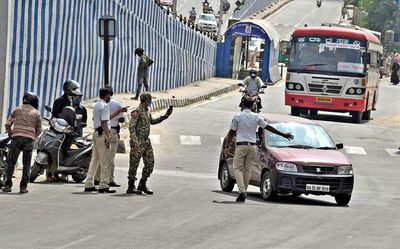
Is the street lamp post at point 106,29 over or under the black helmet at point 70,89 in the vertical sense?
over

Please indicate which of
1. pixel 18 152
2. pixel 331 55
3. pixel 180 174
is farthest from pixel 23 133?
pixel 331 55

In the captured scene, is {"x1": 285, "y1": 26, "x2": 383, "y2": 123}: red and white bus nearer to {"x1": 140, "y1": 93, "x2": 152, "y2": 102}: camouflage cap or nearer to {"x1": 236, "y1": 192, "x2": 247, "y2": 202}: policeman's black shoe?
{"x1": 236, "y1": 192, "x2": 247, "y2": 202}: policeman's black shoe

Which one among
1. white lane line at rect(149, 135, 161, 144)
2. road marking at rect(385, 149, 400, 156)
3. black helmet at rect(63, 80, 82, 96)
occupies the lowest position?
road marking at rect(385, 149, 400, 156)

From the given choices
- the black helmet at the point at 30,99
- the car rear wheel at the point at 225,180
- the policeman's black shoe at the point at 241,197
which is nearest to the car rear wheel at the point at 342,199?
the policeman's black shoe at the point at 241,197

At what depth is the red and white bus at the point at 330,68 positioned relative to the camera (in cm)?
4178

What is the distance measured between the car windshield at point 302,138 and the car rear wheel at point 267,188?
66cm

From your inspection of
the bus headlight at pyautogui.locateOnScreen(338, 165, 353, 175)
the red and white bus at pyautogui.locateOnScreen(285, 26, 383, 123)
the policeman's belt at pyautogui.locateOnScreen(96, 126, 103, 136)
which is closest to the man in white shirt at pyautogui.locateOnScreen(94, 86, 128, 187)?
the policeman's belt at pyautogui.locateOnScreen(96, 126, 103, 136)

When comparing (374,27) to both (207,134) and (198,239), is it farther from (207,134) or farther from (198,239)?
(198,239)

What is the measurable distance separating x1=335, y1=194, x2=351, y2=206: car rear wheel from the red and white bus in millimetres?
21072

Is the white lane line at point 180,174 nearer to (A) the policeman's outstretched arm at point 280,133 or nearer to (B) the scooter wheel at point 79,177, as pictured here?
(B) the scooter wheel at point 79,177

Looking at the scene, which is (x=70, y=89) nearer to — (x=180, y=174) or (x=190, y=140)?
(x=180, y=174)

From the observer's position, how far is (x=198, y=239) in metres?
14.1

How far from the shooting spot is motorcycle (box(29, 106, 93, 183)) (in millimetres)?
21125

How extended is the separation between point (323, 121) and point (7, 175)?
81.1ft
